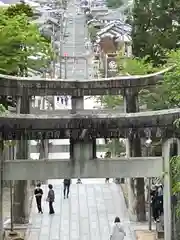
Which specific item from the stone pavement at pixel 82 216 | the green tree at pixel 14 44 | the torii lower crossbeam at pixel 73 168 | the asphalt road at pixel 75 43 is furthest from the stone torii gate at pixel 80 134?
the asphalt road at pixel 75 43

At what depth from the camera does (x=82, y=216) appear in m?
20.1

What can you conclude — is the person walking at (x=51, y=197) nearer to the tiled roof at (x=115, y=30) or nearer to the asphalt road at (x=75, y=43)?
the asphalt road at (x=75, y=43)

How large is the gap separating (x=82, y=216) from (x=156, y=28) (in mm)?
9771

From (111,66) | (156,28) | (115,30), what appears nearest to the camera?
(156,28)

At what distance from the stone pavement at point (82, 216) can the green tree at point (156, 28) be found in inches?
232

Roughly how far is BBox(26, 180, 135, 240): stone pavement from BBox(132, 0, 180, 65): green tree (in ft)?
19.4

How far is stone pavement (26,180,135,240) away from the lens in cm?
1814

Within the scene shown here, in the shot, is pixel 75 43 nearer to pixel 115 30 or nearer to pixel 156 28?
pixel 115 30

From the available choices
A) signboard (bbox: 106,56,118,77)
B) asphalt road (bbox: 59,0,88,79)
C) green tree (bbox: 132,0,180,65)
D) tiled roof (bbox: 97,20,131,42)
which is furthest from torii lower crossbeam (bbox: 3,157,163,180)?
tiled roof (bbox: 97,20,131,42)

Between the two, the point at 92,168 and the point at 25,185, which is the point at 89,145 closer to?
the point at 92,168

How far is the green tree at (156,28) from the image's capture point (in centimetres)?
2569

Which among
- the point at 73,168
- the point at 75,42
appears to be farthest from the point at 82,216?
the point at 75,42

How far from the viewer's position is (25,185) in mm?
19266

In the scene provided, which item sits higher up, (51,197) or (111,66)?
(111,66)
